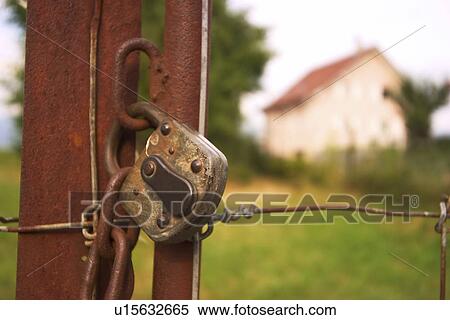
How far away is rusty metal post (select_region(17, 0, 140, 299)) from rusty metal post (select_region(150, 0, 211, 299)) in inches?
3.3

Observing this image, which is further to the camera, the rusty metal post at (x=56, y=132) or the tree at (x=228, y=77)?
the tree at (x=228, y=77)

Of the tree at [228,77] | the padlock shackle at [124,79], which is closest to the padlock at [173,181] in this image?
the padlock shackle at [124,79]

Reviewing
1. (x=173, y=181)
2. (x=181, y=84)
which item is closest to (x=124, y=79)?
(x=181, y=84)

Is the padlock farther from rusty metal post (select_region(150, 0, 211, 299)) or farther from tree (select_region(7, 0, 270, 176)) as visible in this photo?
tree (select_region(7, 0, 270, 176))

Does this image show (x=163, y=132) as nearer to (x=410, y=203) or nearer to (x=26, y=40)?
(x=26, y=40)

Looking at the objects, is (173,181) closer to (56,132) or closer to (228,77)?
(56,132)

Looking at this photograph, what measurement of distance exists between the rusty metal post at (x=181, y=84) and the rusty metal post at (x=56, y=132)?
83 mm

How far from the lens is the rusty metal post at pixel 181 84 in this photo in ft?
2.56

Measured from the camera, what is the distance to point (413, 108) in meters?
6.28

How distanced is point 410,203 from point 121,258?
768mm

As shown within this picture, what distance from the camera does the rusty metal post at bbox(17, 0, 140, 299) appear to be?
2.68 ft

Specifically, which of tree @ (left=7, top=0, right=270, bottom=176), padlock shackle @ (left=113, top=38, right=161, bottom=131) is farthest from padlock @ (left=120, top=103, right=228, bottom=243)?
tree @ (left=7, top=0, right=270, bottom=176)

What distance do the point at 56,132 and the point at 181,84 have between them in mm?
224

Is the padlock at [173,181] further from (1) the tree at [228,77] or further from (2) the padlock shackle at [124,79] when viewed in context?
(1) the tree at [228,77]
